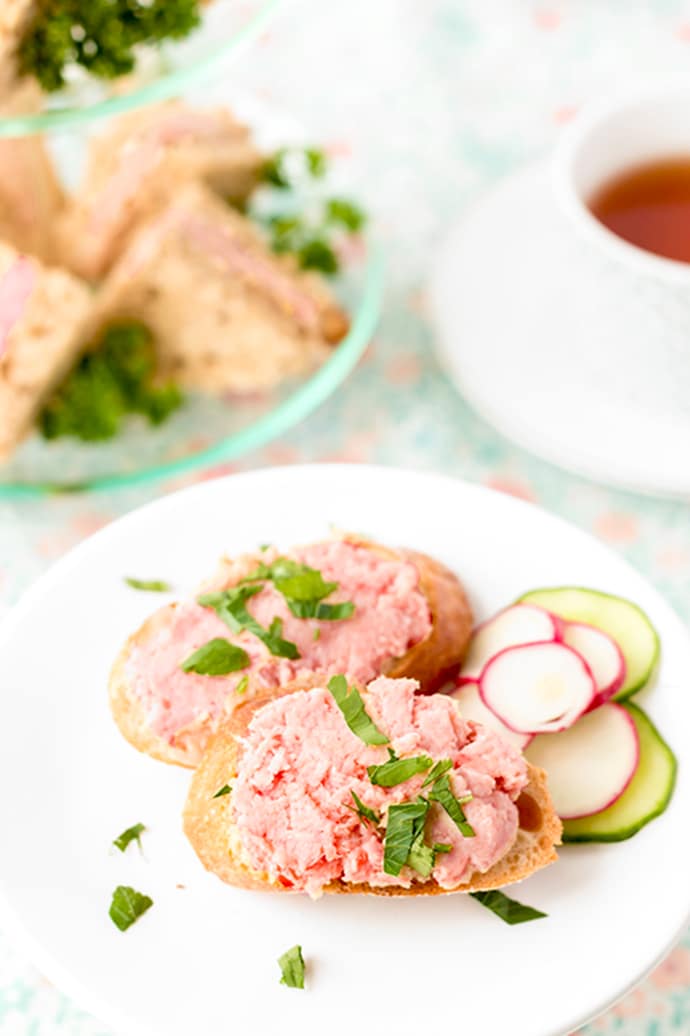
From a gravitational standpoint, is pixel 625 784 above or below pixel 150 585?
below

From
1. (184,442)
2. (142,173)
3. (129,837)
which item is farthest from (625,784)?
(142,173)

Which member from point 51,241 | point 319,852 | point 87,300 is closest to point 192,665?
point 319,852

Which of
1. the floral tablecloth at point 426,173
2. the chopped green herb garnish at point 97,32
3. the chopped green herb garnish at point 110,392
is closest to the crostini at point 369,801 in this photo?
the floral tablecloth at point 426,173

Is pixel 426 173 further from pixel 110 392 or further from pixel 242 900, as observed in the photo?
pixel 242 900

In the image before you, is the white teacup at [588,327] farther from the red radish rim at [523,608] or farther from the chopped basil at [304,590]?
the chopped basil at [304,590]

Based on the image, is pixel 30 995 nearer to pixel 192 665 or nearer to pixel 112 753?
pixel 112 753

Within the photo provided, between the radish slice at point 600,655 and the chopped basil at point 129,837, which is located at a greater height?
the chopped basil at point 129,837

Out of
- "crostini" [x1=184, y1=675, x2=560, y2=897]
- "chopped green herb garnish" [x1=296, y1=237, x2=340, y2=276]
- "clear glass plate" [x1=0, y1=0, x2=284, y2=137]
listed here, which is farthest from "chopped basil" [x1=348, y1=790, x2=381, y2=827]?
"chopped green herb garnish" [x1=296, y1=237, x2=340, y2=276]
